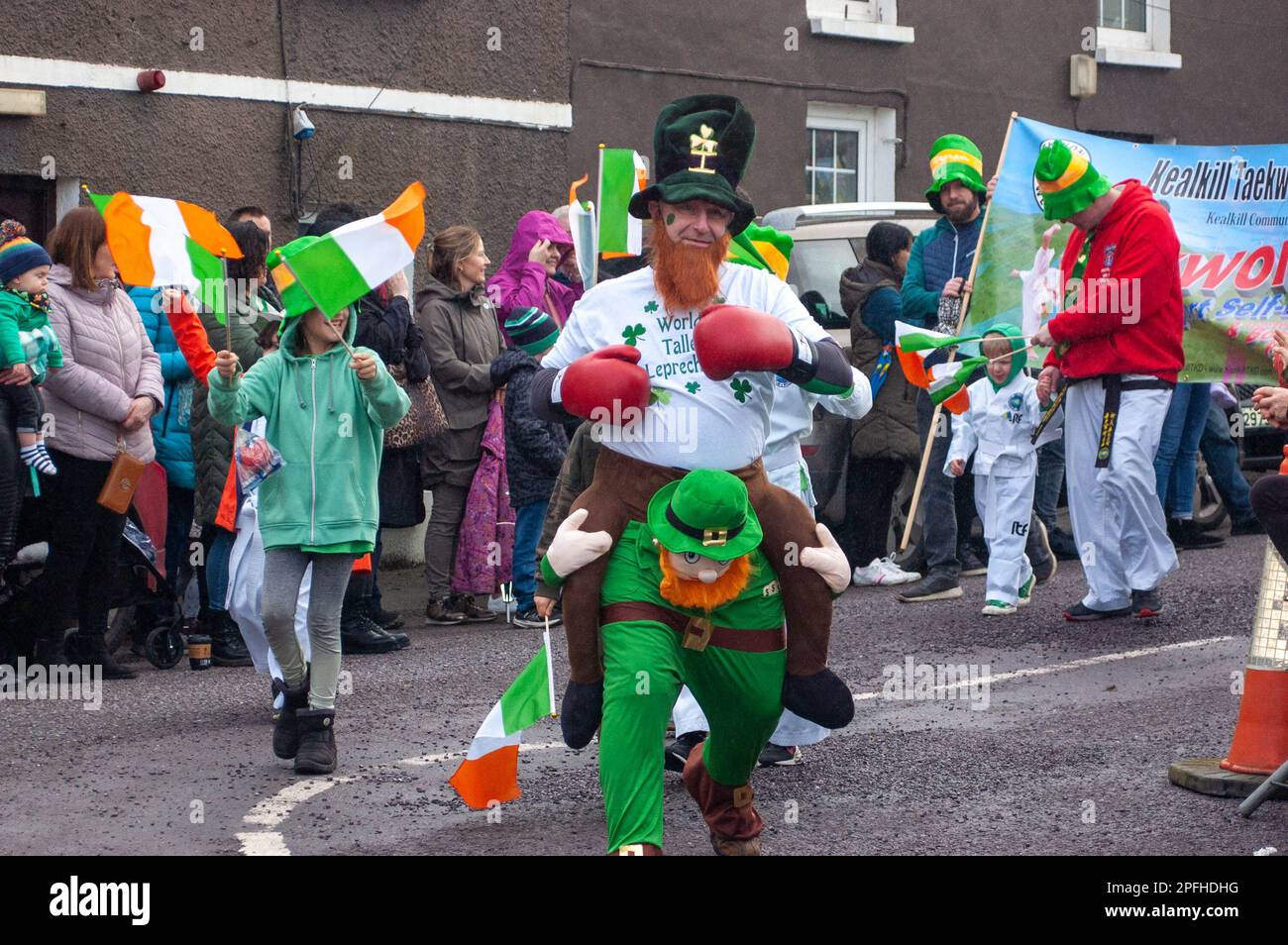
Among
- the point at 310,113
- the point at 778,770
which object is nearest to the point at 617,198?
the point at 778,770

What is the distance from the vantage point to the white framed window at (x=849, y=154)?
1659 cm

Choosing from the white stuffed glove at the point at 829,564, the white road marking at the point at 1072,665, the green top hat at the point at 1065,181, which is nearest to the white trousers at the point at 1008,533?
the white road marking at the point at 1072,665

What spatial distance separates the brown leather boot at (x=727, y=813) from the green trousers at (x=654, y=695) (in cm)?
7

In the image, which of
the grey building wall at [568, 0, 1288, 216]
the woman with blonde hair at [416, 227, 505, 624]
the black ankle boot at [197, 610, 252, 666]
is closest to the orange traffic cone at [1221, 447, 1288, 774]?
the black ankle boot at [197, 610, 252, 666]

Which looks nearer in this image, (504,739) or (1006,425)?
(504,739)

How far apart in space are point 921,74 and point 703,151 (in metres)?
12.3

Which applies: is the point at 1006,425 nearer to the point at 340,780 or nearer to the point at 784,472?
the point at 784,472

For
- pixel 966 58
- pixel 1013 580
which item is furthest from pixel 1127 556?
pixel 966 58

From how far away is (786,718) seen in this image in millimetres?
6316

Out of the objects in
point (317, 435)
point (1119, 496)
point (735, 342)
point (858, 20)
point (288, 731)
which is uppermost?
point (858, 20)

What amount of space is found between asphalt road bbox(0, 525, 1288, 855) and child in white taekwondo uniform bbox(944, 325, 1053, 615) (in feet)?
1.40

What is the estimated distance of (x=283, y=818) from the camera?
5.80 metres

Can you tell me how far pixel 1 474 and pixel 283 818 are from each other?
3.06m

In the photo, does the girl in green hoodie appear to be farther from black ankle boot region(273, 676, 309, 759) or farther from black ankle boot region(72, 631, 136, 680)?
black ankle boot region(72, 631, 136, 680)
